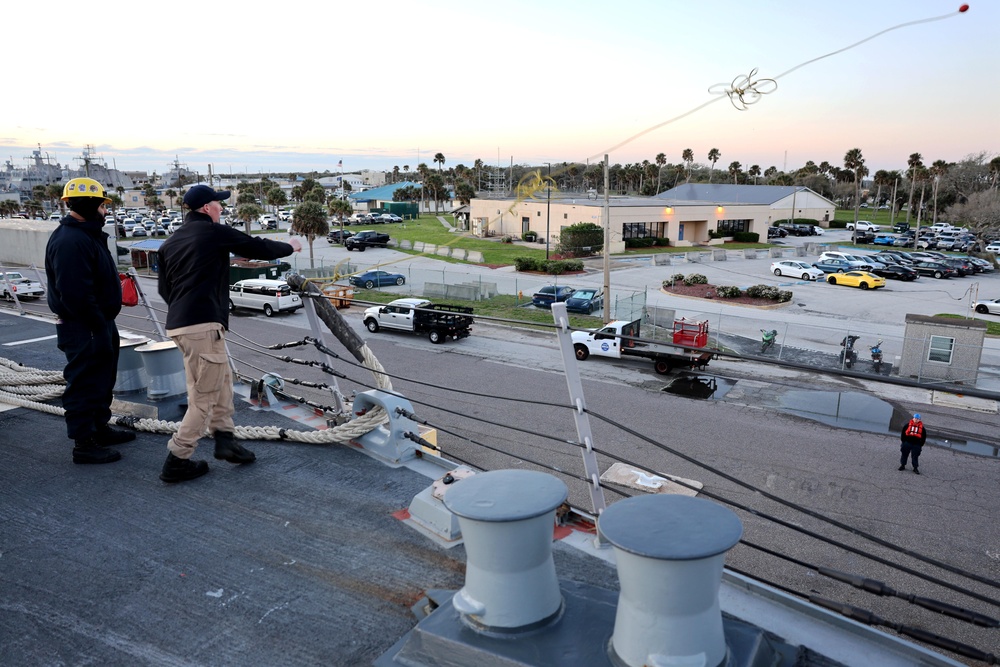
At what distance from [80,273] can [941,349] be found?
72.7 ft

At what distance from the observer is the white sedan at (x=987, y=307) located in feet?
100

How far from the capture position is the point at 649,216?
184ft

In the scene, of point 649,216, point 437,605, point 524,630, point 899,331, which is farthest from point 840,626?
point 649,216

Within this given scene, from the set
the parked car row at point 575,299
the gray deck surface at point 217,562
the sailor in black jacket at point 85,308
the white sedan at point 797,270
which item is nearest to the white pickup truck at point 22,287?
the parked car row at point 575,299

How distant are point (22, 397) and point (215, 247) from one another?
3.63 metres

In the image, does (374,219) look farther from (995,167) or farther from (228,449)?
(228,449)

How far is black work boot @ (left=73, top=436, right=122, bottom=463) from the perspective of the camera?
4.50 m

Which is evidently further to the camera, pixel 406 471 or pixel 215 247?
pixel 406 471

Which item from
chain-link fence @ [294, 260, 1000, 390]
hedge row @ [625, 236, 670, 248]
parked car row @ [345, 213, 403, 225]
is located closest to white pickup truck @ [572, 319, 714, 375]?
chain-link fence @ [294, 260, 1000, 390]

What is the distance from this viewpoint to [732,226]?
212 feet

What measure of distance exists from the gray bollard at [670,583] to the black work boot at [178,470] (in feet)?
10.3

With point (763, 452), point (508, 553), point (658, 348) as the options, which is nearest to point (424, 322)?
point (658, 348)

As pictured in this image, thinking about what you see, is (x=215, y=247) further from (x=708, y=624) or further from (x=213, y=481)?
(x=708, y=624)

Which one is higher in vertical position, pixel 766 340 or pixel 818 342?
pixel 766 340
